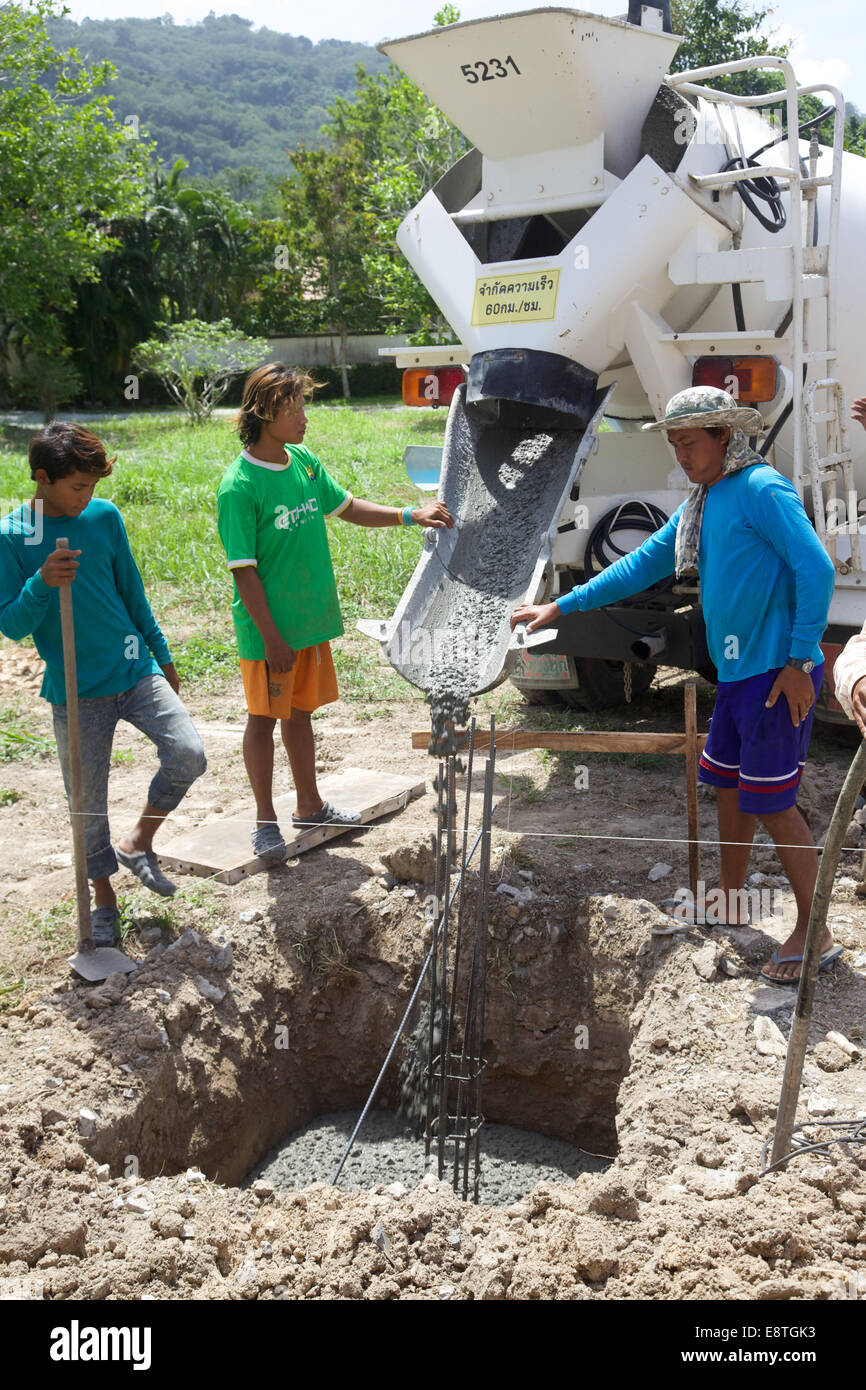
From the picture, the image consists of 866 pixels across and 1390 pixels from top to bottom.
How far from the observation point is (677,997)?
3650 mm

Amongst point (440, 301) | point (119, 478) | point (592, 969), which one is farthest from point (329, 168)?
point (592, 969)

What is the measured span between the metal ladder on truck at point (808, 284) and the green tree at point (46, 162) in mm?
16695

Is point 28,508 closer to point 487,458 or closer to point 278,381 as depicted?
point 278,381

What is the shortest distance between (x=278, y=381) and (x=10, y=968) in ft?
7.33

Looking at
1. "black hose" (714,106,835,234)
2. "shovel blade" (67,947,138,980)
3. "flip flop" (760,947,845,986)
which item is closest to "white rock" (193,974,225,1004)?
"shovel blade" (67,947,138,980)

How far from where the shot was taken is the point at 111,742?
12.6 ft

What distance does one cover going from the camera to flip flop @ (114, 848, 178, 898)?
408cm

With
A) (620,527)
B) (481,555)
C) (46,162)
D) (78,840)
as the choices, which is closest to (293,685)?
(481,555)

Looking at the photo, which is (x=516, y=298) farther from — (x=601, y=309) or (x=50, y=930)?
(x=50, y=930)

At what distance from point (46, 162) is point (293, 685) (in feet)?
60.0

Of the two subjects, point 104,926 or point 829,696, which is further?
point 829,696

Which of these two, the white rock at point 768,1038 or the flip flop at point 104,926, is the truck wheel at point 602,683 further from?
the flip flop at point 104,926

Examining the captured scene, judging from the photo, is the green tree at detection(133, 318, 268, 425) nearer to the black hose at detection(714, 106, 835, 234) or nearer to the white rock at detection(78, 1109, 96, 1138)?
the black hose at detection(714, 106, 835, 234)

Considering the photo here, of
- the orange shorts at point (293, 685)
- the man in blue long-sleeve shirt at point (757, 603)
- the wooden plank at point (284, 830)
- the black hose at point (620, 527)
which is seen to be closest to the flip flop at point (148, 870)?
the wooden plank at point (284, 830)
